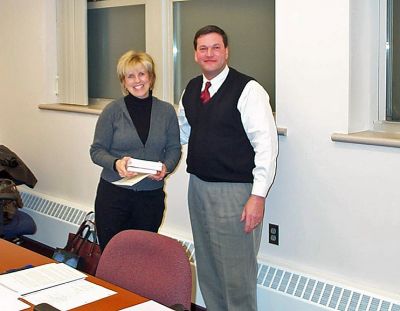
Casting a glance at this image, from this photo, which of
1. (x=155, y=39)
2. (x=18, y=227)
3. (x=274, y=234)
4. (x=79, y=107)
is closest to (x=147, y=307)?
(x=274, y=234)

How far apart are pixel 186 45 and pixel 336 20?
51.3 inches

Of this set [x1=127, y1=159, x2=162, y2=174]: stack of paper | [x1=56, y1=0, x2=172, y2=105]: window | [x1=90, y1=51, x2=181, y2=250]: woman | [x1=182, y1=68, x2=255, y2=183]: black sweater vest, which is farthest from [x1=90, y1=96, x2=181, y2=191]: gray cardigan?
[x1=56, y1=0, x2=172, y2=105]: window

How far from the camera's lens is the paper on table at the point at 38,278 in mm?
1959

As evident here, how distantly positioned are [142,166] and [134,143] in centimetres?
17

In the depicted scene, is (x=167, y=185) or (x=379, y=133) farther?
(x=167, y=185)

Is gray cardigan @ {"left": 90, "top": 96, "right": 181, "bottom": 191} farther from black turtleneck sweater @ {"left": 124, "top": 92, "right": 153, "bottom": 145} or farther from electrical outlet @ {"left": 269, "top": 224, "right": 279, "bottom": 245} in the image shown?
electrical outlet @ {"left": 269, "top": 224, "right": 279, "bottom": 245}

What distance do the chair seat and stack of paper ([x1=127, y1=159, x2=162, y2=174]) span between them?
51.0 inches

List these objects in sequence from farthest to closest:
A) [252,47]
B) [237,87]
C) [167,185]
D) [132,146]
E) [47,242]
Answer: [47,242], [167,185], [252,47], [132,146], [237,87]

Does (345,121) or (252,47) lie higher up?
(252,47)

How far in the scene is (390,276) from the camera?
110 inches

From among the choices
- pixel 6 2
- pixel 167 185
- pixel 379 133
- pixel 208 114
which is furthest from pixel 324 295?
pixel 6 2

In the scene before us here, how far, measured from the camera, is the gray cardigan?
289 cm

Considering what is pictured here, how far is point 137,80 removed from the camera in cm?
286

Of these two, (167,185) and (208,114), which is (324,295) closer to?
(208,114)
